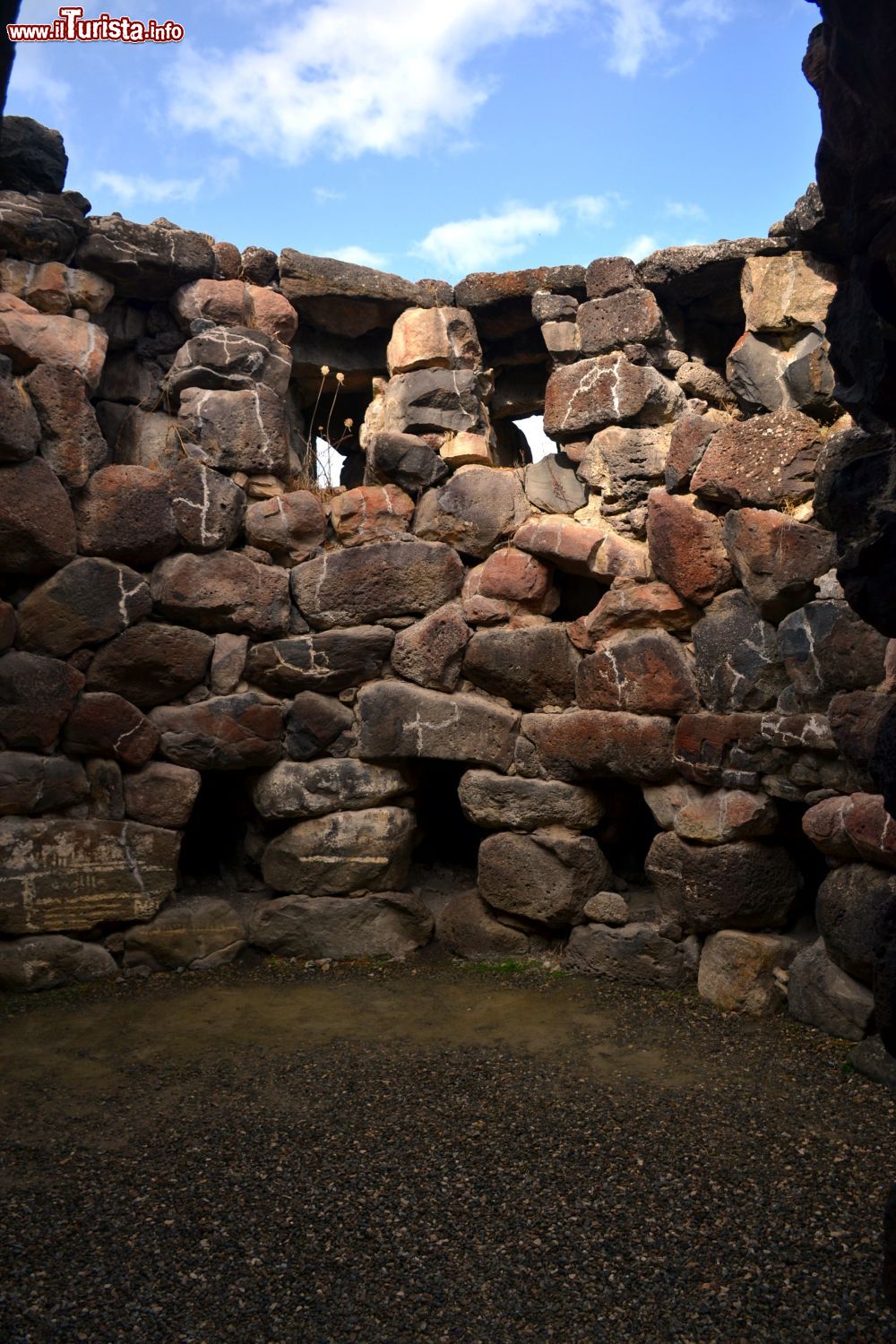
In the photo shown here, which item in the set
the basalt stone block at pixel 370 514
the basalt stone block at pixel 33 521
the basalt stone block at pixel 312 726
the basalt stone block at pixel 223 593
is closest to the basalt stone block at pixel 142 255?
the basalt stone block at pixel 33 521

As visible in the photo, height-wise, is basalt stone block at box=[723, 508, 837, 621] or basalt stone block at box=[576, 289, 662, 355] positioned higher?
basalt stone block at box=[576, 289, 662, 355]

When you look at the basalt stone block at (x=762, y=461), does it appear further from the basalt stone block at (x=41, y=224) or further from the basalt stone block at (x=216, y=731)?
the basalt stone block at (x=41, y=224)

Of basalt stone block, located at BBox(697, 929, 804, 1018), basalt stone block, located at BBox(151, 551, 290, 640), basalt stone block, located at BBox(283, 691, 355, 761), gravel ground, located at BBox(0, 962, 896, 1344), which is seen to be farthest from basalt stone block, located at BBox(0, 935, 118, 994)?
basalt stone block, located at BBox(697, 929, 804, 1018)

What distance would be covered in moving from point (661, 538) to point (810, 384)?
1.15 meters

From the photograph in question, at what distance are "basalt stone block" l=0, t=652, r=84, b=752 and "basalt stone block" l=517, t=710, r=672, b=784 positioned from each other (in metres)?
2.70

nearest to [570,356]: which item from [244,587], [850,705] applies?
[244,587]

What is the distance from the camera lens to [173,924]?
262 inches

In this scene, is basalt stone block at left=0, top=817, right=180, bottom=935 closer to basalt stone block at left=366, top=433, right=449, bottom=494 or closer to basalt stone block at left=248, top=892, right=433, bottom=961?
basalt stone block at left=248, top=892, right=433, bottom=961

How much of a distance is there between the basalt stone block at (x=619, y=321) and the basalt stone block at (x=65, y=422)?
10.2 feet

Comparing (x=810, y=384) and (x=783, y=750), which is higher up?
(x=810, y=384)

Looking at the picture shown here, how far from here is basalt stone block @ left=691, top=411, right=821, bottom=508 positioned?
5.95 metres

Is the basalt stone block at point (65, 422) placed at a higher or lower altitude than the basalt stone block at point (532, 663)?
higher

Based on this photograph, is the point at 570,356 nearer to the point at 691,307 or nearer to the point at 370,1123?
the point at 691,307

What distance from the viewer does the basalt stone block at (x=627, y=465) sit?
22.2 ft
